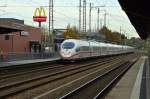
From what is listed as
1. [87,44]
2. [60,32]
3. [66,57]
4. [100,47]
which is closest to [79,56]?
[66,57]

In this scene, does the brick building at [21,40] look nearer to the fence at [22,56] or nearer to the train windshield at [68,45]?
the fence at [22,56]

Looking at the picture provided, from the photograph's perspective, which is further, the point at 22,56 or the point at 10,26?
the point at 22,56

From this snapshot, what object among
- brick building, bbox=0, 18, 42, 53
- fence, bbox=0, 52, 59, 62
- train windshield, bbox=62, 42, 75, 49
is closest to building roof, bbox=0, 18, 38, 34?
brick building, bbox=0, 18, 42, 53

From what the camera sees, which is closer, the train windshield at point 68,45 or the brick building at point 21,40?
the train windshield at point 68,45

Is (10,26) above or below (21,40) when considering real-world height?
above

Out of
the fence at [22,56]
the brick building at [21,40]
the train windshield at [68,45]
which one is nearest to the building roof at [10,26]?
the brick building at [21,40]

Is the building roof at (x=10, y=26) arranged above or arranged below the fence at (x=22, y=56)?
above

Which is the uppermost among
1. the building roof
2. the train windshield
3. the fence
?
the building roof

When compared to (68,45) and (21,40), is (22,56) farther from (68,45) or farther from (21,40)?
(21,40)

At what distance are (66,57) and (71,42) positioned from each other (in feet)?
6.10

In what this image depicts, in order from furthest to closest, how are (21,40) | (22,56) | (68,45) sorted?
(21,40) → (22,56) → (68,45)

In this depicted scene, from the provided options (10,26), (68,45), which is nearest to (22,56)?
(68,45)

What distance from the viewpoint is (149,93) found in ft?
62.0

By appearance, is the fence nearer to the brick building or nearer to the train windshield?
the brick building
